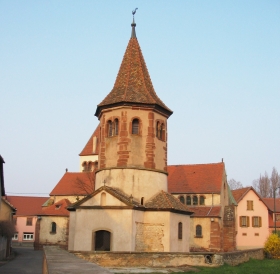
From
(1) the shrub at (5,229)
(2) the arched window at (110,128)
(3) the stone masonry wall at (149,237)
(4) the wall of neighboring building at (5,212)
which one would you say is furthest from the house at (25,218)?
(3) the stone masonry wall at (149,237)

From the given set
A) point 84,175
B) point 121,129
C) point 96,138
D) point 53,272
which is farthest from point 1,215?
point 53,272

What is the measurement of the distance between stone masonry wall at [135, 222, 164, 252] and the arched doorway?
1.81m

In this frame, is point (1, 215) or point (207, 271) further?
point (1, 215)

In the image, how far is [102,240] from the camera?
26000 mm

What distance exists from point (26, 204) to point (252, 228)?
161 feet

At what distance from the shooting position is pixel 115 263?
70.0 ft

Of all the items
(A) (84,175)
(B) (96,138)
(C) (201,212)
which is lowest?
(C) (201,212)

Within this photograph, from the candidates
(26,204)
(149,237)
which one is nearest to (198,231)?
(149,237)

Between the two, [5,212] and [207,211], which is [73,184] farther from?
[207,211]

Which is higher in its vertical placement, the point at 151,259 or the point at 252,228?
the point at 252,228

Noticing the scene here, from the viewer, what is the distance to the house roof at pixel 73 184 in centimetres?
5403

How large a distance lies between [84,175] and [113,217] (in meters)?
32.7

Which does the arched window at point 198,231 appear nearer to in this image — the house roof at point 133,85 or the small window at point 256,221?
the small window at point 256,221

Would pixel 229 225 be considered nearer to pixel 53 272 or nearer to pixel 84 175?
pixel 84 175
